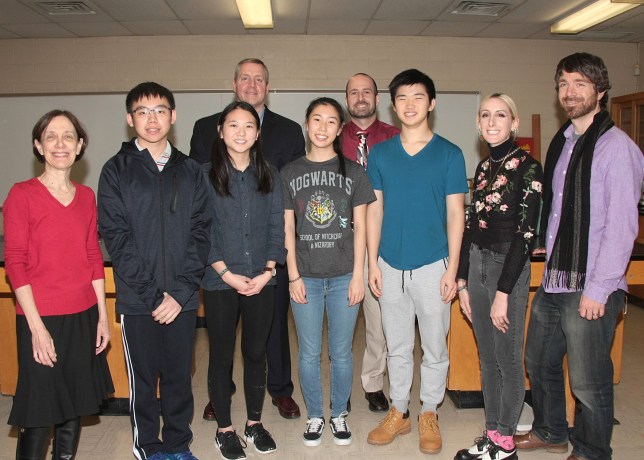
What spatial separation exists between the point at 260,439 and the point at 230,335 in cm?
55

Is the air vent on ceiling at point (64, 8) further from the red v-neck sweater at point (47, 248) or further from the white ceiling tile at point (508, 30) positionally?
the white ceiling tile at point (508, 30)

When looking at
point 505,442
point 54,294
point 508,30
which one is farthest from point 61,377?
point 508,30

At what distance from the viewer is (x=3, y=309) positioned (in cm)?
310

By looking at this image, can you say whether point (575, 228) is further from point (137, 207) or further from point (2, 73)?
point (2, 73)

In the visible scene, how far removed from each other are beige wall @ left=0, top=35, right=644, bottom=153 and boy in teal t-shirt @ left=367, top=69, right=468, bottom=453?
3.71 m

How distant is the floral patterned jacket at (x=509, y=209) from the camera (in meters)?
2.17

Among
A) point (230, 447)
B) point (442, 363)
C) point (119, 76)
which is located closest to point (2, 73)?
point (119, 76)

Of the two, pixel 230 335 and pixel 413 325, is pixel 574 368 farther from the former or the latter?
pixel 230 335

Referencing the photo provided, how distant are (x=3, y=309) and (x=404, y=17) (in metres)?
4.32

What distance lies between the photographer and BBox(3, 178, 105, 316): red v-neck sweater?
6.46 ft

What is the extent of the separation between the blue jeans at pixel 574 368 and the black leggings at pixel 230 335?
Result: 1.20 meters

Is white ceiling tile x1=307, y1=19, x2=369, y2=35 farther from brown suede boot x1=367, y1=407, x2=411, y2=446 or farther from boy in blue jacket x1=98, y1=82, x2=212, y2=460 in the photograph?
brown suede boot x1=367, y1=407, x2=411, y2=446

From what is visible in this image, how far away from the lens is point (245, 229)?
2.35m

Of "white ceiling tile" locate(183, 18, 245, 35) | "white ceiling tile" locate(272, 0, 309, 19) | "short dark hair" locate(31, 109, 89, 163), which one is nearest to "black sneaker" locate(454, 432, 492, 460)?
"short dark hair" locate(31, 109, 89, 163)
